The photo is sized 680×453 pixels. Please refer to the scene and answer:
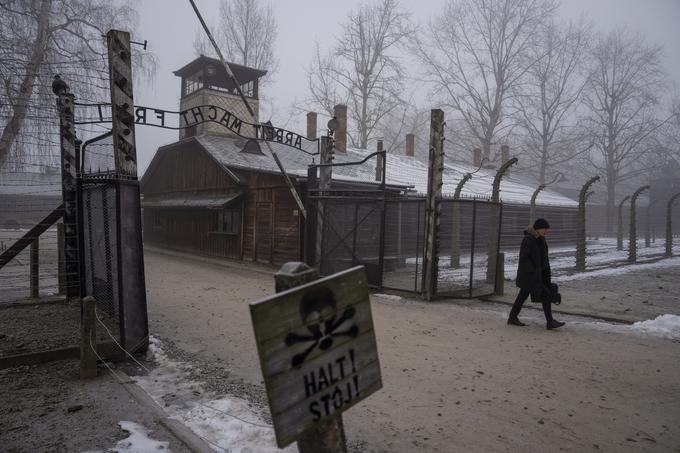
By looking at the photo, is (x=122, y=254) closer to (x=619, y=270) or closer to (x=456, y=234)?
(x=456, y=234)

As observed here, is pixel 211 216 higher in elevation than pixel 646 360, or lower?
higher

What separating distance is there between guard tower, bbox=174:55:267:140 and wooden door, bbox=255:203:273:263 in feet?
26.0

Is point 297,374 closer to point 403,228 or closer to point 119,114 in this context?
point 119,114

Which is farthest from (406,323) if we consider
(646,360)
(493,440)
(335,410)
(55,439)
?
(335,410)

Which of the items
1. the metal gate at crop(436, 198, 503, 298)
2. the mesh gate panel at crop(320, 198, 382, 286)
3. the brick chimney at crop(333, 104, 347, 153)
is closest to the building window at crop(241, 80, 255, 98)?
the brick chimney at crop(333, 104, 347, 153)

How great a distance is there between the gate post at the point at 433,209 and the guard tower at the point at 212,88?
603 inches

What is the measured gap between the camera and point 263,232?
16.4m

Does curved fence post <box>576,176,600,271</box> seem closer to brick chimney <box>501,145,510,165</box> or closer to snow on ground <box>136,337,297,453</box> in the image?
snow on ground <box>136,337,297,453</box>

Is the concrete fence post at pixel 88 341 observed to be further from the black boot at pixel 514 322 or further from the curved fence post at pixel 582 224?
the curved fence post at pixel 582 224

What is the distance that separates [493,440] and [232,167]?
15.7 metres

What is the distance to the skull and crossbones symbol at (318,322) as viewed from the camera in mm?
1823

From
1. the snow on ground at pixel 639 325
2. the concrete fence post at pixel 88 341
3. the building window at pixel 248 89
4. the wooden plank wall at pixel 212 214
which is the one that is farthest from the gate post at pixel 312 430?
the building window at pixel 248 89

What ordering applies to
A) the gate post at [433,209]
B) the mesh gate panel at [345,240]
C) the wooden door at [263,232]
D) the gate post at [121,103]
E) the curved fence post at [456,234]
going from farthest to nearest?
1. the wooden door at [263,232]
2. the curved fence post at [456,234]
3. the mesh gate panel at [345,240]
4. the gate post at [433,209]
5. the gate post at [121,103]

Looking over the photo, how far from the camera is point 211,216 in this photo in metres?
19.8
